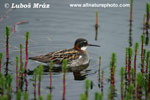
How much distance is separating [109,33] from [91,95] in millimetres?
5614

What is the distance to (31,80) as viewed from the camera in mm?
11570

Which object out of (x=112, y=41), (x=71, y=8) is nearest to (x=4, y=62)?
(x=112, y=41)

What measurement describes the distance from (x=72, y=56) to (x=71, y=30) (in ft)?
7.98

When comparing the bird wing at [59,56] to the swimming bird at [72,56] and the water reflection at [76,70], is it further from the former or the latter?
the water reflection at [76,70]

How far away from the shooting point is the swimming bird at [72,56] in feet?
43.9

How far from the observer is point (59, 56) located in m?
13.6

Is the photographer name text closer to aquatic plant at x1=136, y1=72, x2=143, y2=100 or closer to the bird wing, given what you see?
the bird wing

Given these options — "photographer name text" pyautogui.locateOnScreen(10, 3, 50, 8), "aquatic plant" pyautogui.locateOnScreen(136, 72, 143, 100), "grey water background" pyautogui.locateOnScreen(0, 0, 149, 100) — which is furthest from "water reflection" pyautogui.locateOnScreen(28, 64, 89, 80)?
"photographer name text" pyautogui.locateOnScreen(10, 3, 50, 8)

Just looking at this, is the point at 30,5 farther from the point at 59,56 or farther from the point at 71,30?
the point at 59,56

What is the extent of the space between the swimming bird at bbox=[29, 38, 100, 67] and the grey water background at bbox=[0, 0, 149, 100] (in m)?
0.36

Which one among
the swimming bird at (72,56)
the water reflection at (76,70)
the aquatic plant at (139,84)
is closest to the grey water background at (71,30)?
the water reflection at (76,70)

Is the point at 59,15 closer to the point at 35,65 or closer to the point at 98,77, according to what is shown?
the point at 35,65

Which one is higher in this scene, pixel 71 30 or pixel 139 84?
pixel 71 30

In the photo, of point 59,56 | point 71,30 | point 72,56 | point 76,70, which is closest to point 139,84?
point 76,70
